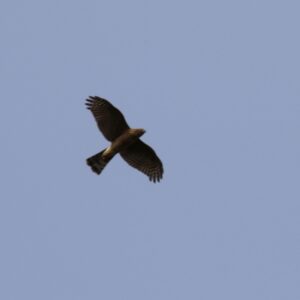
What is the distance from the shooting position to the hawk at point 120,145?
4153 cm

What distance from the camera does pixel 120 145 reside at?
137ft

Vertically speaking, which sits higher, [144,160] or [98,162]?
[144,160]

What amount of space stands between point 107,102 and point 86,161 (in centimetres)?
199

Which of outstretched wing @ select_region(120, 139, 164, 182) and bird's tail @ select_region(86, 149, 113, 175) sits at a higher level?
outstretched wing @ select_region(120, 139, 164, 182)

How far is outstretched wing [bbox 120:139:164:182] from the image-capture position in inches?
1667

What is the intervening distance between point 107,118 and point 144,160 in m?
1.78

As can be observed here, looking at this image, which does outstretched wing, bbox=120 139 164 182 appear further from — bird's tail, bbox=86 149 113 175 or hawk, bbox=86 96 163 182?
bird's tail, bbox=86 149 113 175

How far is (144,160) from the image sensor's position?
42.6m

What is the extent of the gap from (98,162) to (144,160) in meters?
1.29

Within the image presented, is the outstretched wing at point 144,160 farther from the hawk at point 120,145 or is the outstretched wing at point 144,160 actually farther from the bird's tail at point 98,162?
the bird's tail at point 98,162

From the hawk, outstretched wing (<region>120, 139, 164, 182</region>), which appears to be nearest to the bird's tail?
Result: the hawk

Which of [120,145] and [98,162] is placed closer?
[120,145]

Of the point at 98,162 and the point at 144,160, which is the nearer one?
the point at 98,162

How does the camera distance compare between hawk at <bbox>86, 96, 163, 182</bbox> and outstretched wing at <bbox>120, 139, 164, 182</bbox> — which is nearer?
hawk at <bbox>86, 96, 163, 182</bbox>
